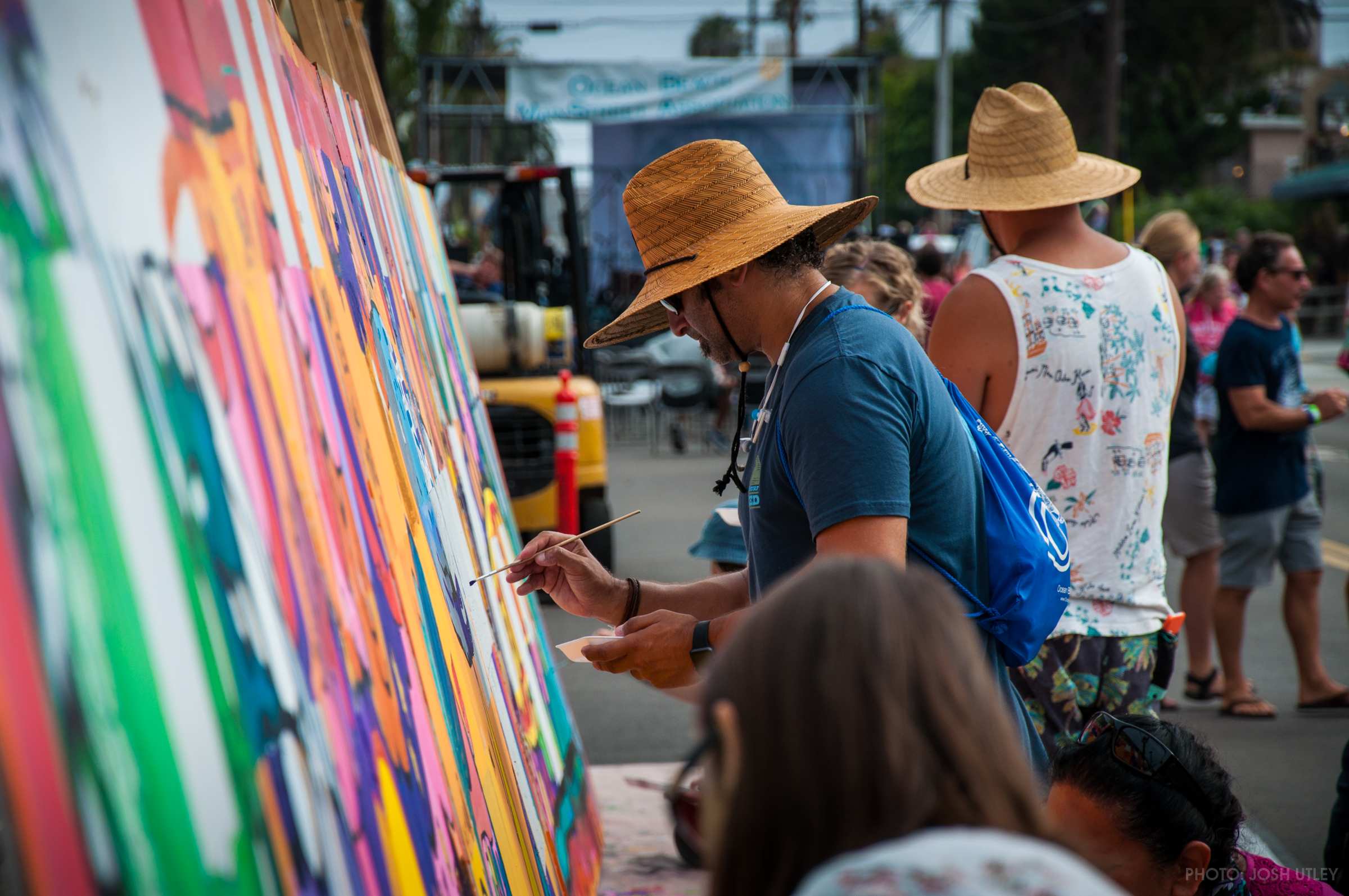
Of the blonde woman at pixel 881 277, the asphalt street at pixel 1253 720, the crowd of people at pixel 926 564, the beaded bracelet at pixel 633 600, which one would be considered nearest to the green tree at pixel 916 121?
the asphalt street at pixel 1253 720

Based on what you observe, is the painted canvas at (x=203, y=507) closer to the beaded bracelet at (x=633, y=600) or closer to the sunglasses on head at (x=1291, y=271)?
the beaded bracelet at (x=633, y=600)

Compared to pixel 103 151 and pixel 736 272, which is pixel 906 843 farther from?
pixel 736 272

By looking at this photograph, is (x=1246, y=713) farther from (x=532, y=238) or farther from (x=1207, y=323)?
(x=532, y=238)

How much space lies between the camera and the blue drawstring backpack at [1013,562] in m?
1.92

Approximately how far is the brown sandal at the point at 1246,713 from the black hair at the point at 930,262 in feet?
14.2

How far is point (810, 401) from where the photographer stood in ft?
5.76

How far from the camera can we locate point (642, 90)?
19.2 m

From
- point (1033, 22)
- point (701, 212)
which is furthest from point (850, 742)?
point (1033, 22)

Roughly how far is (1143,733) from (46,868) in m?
1.81

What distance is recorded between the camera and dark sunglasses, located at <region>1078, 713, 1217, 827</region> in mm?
2133

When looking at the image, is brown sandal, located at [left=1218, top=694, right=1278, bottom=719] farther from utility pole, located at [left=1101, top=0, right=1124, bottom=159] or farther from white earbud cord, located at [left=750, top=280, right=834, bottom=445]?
utility pole, located at [left=1101, top=0, right=1124, bottom=159]

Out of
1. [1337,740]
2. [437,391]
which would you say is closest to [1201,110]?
[1337,740]

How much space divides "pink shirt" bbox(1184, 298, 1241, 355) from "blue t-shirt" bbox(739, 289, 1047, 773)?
6383mm

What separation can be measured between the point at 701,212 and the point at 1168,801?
124cm
